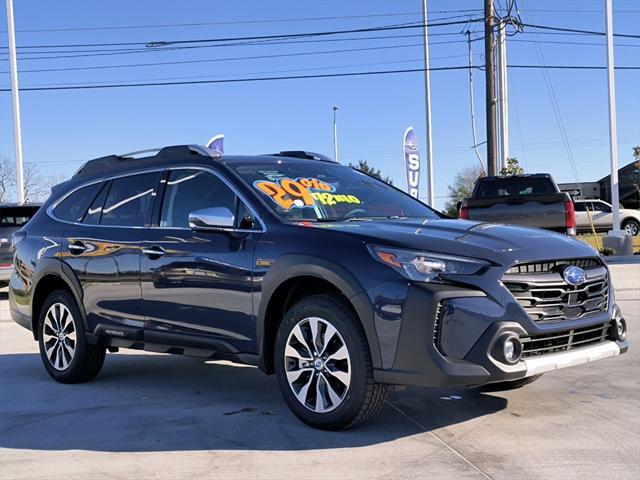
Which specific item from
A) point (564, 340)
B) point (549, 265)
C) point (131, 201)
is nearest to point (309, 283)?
point (549, 265)

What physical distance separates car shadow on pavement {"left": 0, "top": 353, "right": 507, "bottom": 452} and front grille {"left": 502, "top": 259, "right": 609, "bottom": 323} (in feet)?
3.35

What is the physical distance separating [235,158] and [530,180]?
967 cm

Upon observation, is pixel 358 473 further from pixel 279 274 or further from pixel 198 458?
pixel 279 274

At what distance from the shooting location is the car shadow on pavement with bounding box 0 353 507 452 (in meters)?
4.26

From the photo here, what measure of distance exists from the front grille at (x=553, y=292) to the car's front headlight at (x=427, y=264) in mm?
212

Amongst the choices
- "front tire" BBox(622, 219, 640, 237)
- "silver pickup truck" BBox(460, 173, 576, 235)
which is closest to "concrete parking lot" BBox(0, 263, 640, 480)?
"silver pickup truck" BBox(460, 173, 576, 235)

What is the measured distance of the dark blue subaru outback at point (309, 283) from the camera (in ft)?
12.6

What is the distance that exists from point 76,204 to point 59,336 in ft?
3.88

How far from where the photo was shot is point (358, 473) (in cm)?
365

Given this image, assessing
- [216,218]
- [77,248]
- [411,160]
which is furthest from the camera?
[411,160]

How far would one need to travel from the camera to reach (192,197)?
17.2 feet

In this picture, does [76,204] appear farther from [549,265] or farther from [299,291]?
[549,265]

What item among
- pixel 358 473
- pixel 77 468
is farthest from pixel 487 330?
pixel 77 468

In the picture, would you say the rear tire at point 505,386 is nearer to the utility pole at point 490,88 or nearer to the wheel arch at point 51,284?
the wheel arch at point 51,284
